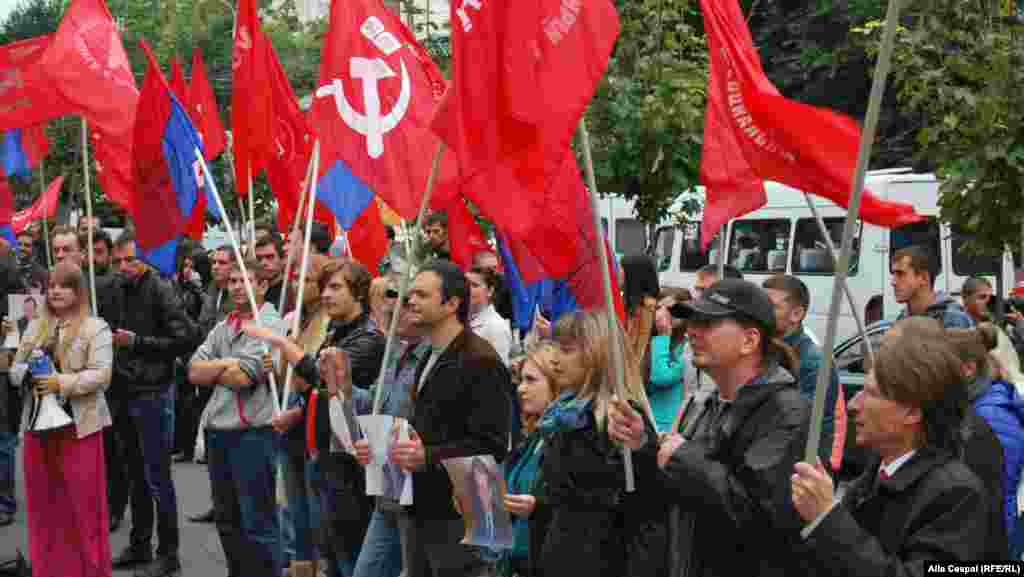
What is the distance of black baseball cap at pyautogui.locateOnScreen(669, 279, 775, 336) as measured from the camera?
464 cm

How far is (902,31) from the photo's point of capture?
Answer: 40.3 feet

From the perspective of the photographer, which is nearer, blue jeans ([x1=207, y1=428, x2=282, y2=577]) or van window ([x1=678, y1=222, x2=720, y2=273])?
blue jeans ([x1=207, y1=428, x2=282, y2=577])

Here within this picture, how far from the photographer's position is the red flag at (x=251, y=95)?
30.8 ft

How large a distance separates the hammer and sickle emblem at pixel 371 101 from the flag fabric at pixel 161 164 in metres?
1.49

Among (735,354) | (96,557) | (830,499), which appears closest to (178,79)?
(96,557)

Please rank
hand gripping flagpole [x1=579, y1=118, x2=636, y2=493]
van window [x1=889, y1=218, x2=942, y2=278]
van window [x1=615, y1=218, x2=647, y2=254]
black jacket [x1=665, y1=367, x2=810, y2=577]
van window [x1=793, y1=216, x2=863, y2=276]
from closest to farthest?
black jacket [x1=665, y1=367, x2=810, y2=577] < hand gripping flagpole [x1=579, y1=118, x2=636, y2=493] < van window [x1=889, y1=218, x2=942, y2=278] < van window [x1=793, y1=216, x2=863, y2=276] < van window [x1=615, y1=218, x2=647, y2=254]

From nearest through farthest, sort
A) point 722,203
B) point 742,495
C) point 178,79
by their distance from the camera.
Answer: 1. point 742,495
2. point 722,203
3. point 178,79

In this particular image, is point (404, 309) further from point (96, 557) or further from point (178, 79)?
point (178, 79)

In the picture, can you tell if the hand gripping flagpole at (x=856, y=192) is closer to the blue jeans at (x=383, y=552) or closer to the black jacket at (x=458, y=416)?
the black jacket at (x=458, y=416)

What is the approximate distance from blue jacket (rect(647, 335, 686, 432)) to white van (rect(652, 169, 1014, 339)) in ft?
31.1

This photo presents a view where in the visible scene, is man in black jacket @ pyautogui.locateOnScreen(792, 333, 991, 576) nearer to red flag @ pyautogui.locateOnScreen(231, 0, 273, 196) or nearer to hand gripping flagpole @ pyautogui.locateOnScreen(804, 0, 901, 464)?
hand gripping flagpole @ pyautogui.locateOnScreen(804, 0, 901, 464)

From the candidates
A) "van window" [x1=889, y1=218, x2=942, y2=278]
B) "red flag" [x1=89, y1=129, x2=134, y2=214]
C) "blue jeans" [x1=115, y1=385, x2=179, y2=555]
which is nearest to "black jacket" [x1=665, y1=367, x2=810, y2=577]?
"blue jeans" [x1=115, y1=385, x2=179, y2=555]

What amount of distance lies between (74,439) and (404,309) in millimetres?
2809

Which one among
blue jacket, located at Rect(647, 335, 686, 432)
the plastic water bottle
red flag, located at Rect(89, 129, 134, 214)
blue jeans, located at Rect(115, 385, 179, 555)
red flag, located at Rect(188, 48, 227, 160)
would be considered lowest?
blue jeans, located at Rect(115, 385, 179, 555)
